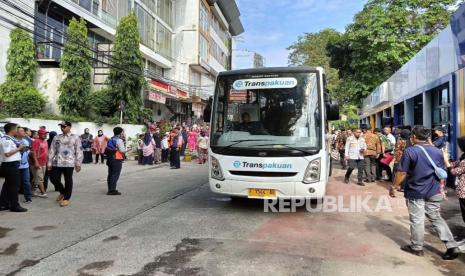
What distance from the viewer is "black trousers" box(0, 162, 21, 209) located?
7.78 meters

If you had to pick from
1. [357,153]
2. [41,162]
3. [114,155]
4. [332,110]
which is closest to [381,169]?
[357,153]

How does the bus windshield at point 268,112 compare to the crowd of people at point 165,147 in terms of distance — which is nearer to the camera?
the bus windshield at point 268,112

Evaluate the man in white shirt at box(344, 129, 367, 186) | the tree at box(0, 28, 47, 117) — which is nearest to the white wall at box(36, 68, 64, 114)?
the tree at box(0, 28, 47, 117)

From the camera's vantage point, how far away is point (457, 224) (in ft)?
23.9

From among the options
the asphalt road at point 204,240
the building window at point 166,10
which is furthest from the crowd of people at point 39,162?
the building window at point 166,10

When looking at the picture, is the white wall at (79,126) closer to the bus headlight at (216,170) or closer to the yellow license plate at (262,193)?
the bus headlight at (216,170)

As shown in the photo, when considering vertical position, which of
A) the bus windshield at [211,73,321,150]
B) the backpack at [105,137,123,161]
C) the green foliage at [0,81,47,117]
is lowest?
the backpack at [105,137,123,161]

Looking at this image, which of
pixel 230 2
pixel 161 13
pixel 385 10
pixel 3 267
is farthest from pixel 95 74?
pixel 230 2

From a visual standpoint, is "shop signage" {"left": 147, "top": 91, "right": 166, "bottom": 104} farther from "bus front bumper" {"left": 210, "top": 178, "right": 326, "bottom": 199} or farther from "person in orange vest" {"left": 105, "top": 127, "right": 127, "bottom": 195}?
"bus front bumper" {"left": 210, "top": 178, "right": 326, "bottom": 199}

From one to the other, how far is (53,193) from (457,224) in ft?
A: 30.2

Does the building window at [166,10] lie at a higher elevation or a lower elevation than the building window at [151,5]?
higher

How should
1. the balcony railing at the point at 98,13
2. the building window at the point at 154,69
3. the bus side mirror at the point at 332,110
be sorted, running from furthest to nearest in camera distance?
the building window at the point at 154,69, the balcony railing at the point at 98,13, the bus side mirror at the point at 332,110

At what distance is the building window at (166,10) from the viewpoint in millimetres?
34534

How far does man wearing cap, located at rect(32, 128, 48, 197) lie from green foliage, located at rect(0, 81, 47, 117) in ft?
30.3
